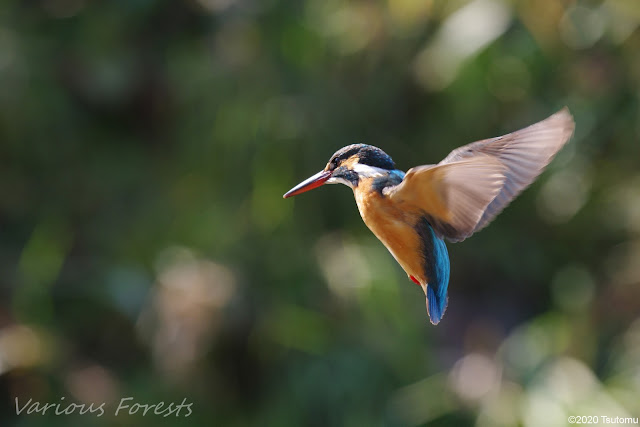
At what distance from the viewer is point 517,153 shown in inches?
17.0

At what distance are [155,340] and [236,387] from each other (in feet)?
0.74

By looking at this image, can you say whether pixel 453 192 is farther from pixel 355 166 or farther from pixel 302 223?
pixel 302 223

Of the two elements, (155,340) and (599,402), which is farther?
(155,340)

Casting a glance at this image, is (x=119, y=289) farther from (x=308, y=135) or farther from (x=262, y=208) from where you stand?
(x=308, y=135)

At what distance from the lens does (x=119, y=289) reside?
1.74m

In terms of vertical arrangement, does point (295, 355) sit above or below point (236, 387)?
above

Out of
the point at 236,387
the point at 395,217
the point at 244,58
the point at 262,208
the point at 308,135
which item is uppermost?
the point at 395,217

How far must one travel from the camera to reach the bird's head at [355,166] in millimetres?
Answer: 438

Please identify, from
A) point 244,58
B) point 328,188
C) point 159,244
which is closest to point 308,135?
point 328,188

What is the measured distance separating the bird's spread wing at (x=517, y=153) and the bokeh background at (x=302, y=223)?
3.58 ft

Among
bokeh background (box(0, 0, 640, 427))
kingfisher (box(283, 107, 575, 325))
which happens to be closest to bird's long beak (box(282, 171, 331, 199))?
kingfisher (box(283, 107, 575, 325))

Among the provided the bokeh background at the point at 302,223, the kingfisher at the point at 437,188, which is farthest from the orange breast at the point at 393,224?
the bokeh background at the point at 302,223

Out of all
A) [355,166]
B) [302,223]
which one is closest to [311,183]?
[355,166]

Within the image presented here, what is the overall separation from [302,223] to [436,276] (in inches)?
52.5
